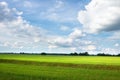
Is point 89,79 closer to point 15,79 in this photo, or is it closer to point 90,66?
point 15,79

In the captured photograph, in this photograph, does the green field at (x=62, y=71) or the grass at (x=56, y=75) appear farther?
the green field at (x=62, y=71)

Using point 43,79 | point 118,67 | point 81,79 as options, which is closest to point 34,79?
point 43,79

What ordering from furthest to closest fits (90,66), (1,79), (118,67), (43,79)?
(90,66), (118,67), (43,79), (1,79)

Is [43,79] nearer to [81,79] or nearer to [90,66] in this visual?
[81,79]

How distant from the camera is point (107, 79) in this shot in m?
25.5

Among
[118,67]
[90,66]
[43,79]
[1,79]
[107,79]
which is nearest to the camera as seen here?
[1,79]

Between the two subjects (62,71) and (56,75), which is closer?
(56,75)

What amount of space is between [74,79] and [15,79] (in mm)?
5754

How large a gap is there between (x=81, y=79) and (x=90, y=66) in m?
27.3

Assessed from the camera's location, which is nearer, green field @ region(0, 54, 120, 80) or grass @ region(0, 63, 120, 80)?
grass @ region(0, 63, 120, 80)

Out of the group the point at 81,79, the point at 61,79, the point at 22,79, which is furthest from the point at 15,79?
the point at 81,79

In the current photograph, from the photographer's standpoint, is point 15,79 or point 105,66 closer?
Result: point 15,79

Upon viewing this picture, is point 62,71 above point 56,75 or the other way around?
above

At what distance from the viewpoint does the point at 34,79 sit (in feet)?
76.5
